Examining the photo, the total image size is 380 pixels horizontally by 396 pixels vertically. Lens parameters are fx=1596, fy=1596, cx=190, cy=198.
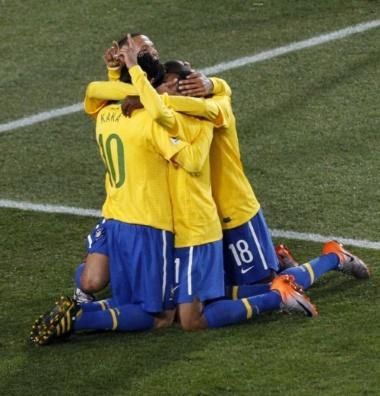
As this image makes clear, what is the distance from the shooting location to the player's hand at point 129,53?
8.11 metres

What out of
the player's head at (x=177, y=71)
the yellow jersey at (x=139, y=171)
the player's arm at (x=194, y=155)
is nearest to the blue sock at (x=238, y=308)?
the yellow jersey at (x=139, y=171)

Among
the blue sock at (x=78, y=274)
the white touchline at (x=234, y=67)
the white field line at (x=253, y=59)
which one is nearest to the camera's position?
the blue sock at (x=78, y=274)

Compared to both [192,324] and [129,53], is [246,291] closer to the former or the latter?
[192,324]

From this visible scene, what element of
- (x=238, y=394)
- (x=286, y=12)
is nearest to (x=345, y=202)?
(x=238, y=394)

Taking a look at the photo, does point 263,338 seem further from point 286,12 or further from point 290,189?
point 286,12

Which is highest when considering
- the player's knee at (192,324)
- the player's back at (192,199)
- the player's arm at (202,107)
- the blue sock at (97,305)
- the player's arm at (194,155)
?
the player's arm at (202,107)

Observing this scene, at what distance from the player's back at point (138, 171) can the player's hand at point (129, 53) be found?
10.3 inches

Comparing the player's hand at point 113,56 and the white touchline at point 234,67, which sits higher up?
the player's hand at point 113,56

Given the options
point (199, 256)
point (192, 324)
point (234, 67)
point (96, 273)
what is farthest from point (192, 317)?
point (234, 67)

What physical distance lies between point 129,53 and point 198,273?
1.18m

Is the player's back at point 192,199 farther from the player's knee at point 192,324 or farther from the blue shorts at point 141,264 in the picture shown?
the player's knee at point 192,324

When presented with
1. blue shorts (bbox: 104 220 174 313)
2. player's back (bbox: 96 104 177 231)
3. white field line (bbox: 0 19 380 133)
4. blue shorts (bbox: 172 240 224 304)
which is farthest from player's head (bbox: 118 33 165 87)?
white field line (bbox: 0 19 380 133)

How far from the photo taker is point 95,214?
1020cm

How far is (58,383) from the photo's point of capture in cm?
755
